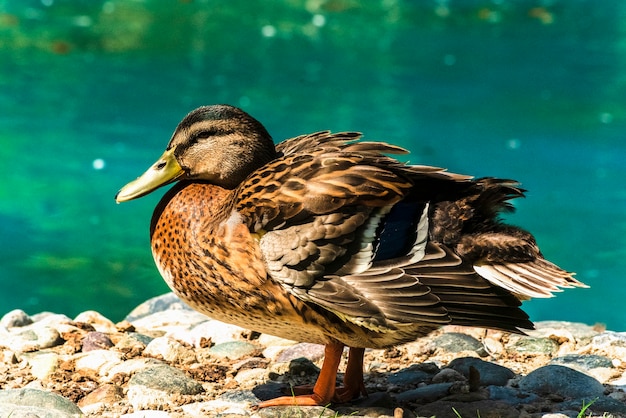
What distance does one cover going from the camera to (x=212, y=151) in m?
3.93

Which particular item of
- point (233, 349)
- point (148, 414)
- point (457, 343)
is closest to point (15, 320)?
point (233, 349)

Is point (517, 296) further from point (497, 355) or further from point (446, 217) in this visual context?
point (497, 355)

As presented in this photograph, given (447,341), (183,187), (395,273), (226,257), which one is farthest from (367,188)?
(447,341)

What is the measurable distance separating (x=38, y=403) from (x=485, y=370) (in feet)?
6.69

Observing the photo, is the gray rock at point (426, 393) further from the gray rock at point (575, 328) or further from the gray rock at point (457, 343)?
the gray rock at point (575, 328)

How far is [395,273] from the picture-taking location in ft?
11.6

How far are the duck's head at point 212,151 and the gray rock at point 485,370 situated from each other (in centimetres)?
142

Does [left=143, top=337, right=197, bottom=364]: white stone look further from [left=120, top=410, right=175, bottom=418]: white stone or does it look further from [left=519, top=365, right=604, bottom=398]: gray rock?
[left=519, top=365, right=604, bottom=398]: gray rock

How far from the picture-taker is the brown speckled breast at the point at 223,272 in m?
3.59

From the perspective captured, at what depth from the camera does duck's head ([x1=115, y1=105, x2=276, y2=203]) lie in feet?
12.9

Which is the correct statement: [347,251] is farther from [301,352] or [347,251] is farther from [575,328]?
[575,328]

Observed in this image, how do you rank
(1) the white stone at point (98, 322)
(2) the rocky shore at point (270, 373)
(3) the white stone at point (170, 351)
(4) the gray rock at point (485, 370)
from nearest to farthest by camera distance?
(2) the rocky shore at point (270, 373) < (4) the gray rock at point (485, 370) < (3) the white stone at point (170, 351) < (1) the white stone at point (98, 322)

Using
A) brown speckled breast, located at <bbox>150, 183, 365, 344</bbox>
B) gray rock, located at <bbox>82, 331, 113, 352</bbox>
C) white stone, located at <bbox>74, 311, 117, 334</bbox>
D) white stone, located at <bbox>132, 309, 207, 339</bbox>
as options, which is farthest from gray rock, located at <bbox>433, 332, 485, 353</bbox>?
white stone, located at <bbox>74, 311, 117, 334</bbox>

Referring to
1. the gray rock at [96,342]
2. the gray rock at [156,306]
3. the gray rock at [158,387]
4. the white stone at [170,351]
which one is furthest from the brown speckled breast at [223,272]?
the gray rock at [156,306]
